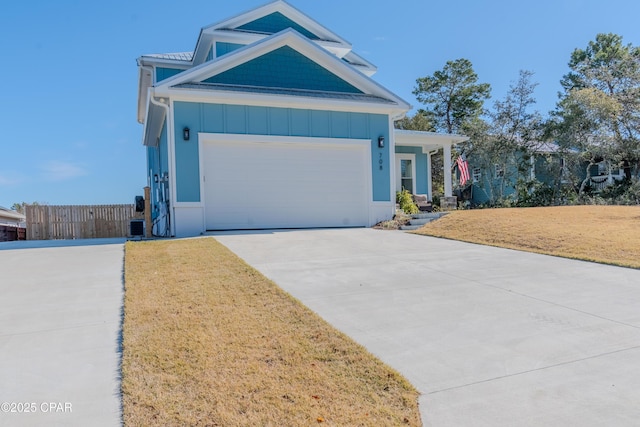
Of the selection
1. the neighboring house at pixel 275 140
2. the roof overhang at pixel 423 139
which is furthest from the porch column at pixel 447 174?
the neighboring house at pixel 275 140

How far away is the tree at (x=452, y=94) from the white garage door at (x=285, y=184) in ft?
73.7

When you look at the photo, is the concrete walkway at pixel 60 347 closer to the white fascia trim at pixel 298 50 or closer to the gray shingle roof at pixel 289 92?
the gray shingle roof at pixel 289 92

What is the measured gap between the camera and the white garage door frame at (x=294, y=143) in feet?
33.4

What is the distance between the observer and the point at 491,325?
359 centimetres

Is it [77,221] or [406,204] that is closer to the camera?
[406,204]

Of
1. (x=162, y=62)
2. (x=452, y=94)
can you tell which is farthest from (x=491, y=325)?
(x=452, y=94)

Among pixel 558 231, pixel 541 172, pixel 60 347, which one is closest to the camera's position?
pixel 60 347

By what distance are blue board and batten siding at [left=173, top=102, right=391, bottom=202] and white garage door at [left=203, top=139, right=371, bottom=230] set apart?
30cm

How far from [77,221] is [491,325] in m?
16.9

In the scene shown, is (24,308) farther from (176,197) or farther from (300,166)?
(300,166)

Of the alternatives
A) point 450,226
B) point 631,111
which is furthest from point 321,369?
point 631,111

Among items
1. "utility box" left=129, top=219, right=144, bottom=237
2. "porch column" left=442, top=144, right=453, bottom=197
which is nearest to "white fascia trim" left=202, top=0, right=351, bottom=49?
"porch column" left=442, top=144, right=453, bottom=197

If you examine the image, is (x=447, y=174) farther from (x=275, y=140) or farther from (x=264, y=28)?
(x=264, y=28)

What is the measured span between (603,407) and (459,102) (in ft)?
105
